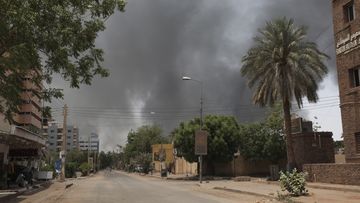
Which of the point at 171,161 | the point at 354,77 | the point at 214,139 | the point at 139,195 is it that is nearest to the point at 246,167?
the point at 214,139

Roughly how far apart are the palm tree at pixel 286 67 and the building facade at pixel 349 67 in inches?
203

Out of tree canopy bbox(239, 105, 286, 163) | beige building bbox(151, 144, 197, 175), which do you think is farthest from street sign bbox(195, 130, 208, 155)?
beige building bbox(151, 144, 197, 175)

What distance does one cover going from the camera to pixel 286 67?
42.0m

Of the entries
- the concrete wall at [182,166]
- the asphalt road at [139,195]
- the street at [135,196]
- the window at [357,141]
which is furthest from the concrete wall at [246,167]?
the street at [135,196]

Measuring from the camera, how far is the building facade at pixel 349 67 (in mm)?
34188

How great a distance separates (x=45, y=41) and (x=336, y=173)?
24912 mm

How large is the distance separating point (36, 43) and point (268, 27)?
102 ft

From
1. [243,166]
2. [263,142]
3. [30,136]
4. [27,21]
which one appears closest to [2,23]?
[27,21]

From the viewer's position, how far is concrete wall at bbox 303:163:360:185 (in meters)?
32.0

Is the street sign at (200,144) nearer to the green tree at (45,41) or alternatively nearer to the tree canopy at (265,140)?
the tree canopy at (265,140)

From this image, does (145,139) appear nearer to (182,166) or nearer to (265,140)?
(182,166)

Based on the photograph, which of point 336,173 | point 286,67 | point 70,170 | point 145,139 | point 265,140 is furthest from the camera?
point 145,139

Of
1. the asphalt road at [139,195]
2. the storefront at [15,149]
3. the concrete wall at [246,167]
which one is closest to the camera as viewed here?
A: the asphalt road at [139,195]

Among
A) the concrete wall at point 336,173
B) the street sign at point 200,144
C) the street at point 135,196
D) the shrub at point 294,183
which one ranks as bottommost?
the street at point 135,196
